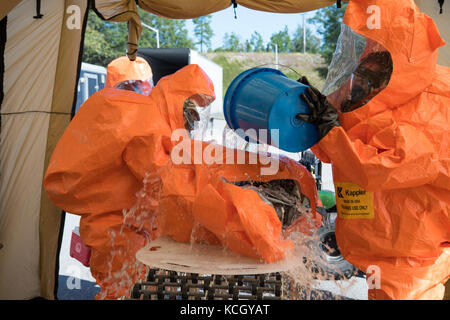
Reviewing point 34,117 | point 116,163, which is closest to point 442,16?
point 116,163

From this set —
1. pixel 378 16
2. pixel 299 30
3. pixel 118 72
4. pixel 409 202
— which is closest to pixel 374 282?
pixel 409 202

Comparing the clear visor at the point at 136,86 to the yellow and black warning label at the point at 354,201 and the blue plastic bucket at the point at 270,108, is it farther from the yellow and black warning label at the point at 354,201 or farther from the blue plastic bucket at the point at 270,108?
the yellow and black warning label at the point at 354,201

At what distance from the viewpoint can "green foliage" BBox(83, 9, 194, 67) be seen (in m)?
22.6

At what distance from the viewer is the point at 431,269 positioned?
1.87 m

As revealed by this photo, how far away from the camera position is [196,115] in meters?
2.40

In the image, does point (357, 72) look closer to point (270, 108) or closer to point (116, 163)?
point (270, 108)

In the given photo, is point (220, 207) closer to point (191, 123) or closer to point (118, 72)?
point (191, 123)

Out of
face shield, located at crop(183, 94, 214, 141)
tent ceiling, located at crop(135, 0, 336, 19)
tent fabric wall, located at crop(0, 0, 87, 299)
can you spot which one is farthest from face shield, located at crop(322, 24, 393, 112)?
tent fabric wall, located at crop(0, 0, 87, 299)

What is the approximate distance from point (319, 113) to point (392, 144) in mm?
328

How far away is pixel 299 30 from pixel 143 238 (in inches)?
1075

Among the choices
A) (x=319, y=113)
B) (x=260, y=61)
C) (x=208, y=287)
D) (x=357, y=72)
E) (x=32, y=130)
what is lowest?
(x=260, y=61)

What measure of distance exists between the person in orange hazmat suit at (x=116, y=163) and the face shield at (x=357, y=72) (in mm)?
790

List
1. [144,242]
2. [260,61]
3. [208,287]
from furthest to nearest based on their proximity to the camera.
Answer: [260,61]
[144,242]
[208,287]

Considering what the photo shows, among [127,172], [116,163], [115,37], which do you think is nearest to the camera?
[116,163]
